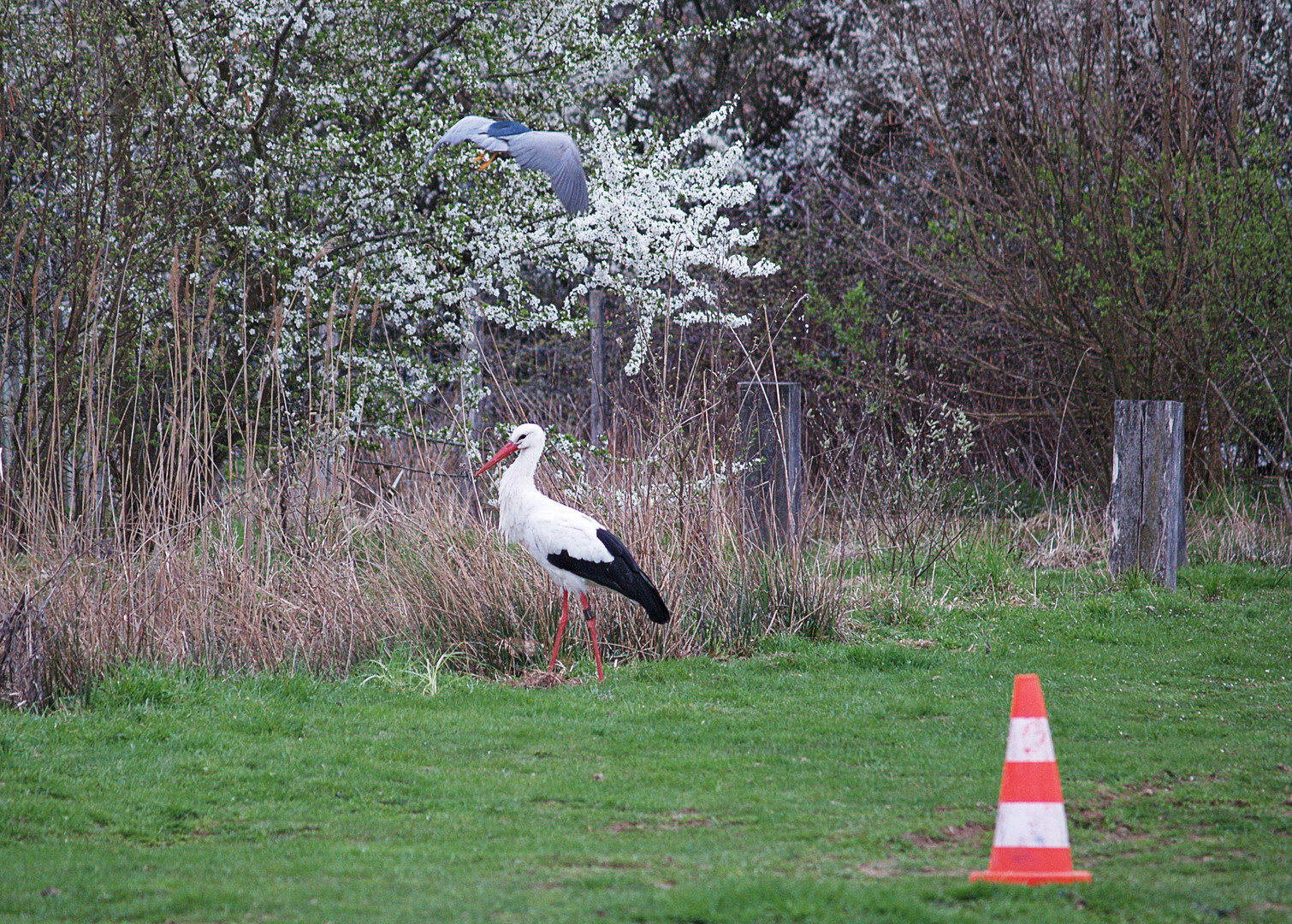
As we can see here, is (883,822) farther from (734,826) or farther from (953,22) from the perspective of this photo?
(953,22)

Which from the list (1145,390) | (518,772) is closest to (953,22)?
(1145,390)

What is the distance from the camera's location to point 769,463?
8.42 metres

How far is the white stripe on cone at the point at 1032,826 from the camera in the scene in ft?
11.8

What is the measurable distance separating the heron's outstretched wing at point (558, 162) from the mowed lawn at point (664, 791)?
3008mm

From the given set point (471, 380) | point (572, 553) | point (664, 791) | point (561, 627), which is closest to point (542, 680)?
point (561, 627)

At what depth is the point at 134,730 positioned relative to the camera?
554 cm

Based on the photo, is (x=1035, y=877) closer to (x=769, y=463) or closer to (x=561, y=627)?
(x=561, y=627)

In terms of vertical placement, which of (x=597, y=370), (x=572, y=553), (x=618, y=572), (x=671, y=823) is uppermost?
(x=597, y=370)

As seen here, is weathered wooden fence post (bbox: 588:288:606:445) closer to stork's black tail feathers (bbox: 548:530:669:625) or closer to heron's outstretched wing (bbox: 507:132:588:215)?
heron's outstretched wing (bbox: 507:132:588:215)

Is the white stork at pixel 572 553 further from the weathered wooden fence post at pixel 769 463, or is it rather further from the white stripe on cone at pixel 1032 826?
the white stripe on cone at pixel 1032 826

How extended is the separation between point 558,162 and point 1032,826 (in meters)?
5.84

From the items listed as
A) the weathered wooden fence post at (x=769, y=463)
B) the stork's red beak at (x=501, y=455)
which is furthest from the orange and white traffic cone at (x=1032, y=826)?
the weathered wooden fence post at (x=769, y=463)

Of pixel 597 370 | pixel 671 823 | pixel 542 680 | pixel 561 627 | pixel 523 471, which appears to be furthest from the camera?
pixel 597 370

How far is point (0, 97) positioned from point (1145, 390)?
31.5ft
